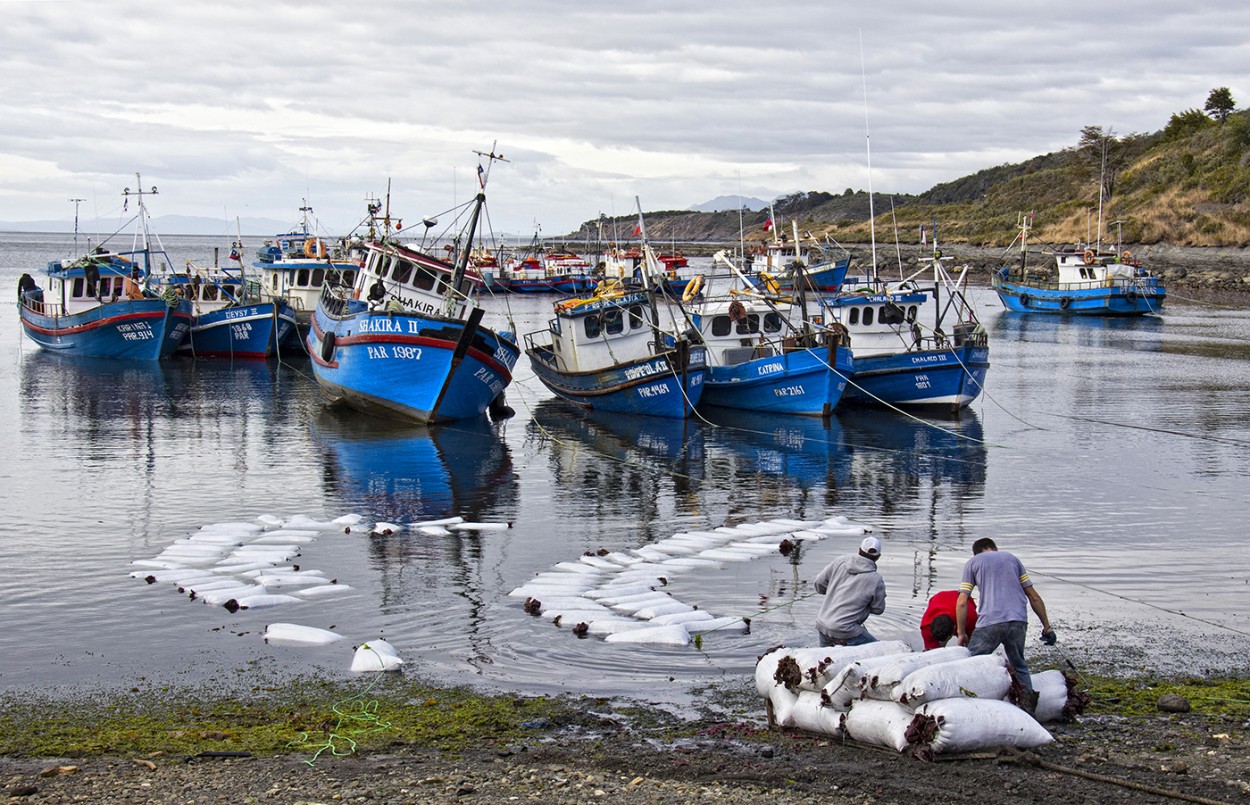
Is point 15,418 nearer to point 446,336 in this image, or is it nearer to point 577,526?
point 446,336

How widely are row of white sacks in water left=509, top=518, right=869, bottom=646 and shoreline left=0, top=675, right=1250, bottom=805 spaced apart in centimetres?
187

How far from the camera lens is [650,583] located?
14.9m

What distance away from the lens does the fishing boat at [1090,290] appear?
71125 millimetres

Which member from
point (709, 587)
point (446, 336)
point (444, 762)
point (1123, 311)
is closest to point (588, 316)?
point (446, 336)

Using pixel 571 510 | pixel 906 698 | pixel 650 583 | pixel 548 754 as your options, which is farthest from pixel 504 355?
pixel 906 698

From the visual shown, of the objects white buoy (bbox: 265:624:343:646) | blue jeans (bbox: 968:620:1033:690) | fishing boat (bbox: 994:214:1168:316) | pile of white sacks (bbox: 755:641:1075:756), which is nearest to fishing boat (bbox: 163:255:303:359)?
white buoy (bbox: 265:624:343:646)

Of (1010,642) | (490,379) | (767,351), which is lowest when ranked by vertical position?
(1010,642)

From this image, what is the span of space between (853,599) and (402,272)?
2405 centimetres

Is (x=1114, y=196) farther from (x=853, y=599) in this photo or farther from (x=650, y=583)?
(x=853, y=599)

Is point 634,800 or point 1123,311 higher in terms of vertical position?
point 1123,311

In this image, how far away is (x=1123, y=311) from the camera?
71500mm

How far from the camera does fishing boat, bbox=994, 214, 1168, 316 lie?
71125mm

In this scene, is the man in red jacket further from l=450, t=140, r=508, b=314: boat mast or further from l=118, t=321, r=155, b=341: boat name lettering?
l=118, t=321, r=155, b=341: boat name lettering

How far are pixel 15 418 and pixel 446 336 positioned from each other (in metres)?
12.1
